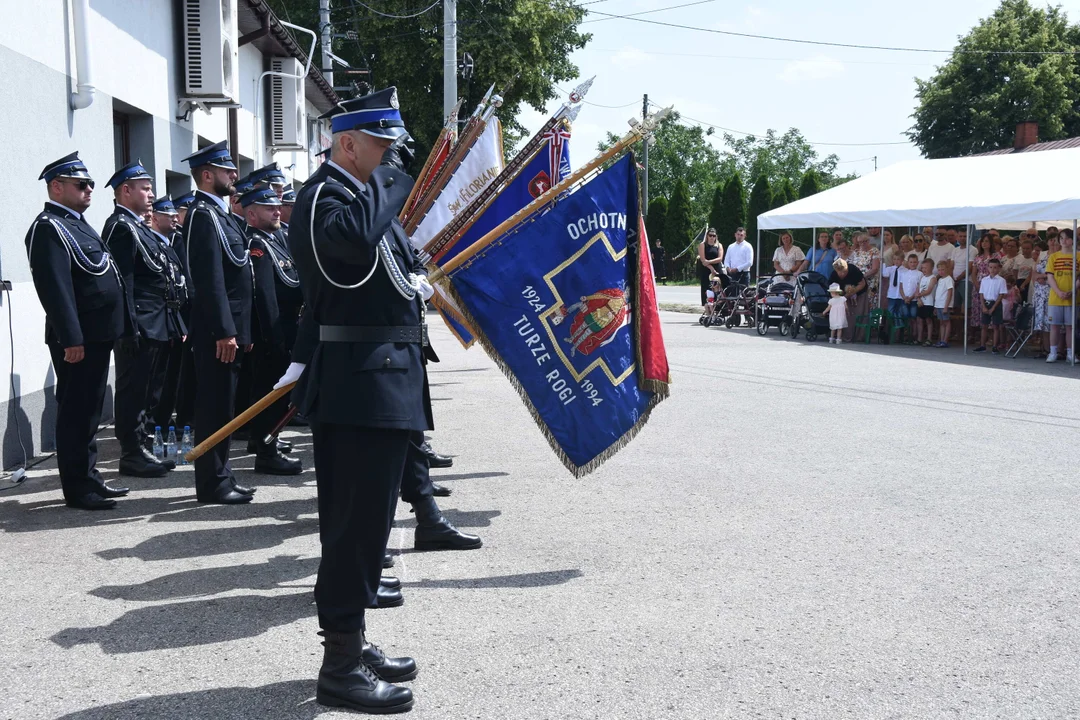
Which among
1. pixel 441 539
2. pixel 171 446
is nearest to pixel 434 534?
pixel 441 539

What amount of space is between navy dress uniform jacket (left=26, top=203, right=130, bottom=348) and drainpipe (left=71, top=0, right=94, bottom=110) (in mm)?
2596

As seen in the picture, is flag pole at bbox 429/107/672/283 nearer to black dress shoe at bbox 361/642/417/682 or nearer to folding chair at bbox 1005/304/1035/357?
black dress shoe at bbox 361/642/417/682

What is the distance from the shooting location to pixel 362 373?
12.1ft

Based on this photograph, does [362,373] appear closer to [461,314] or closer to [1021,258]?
[461,314]

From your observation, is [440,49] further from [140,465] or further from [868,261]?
[140,465]

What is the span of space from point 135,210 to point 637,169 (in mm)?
3623

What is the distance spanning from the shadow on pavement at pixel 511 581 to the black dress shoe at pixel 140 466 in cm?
310

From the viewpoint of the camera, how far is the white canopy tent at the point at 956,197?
14.9 meters

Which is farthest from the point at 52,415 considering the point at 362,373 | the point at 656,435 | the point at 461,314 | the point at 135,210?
→ the point at 362,373

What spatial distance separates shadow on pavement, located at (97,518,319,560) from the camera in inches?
217

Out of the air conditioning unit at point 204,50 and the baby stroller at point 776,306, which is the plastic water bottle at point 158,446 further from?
the baby stroller at point 776,306

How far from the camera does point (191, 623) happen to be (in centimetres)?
448

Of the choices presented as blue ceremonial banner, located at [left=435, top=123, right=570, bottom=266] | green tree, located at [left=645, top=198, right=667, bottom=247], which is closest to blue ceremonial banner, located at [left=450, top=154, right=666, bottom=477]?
blue ceremonial banner, located at [left=435, top=123, right=570, bottom=266]

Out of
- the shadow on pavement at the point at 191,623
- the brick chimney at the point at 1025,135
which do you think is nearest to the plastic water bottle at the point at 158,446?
the shadow on pavement at the point at 191,623
